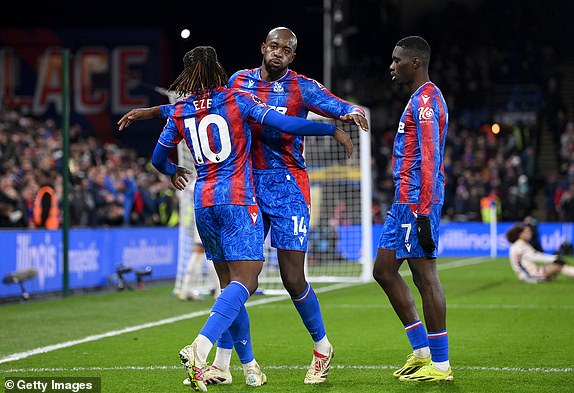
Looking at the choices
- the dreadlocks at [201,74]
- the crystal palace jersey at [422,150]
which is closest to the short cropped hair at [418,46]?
the crystal palace jersey at [422,150]

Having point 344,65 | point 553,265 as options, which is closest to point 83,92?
point 344,65

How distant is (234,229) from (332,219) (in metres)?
14.6

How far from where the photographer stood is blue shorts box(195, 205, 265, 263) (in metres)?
6.47

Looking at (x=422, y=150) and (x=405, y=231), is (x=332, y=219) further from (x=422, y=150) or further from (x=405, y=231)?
(x=422, y=150)

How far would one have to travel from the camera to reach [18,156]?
22625 mm

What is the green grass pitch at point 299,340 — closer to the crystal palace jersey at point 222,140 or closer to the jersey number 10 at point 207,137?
the crystal palace jersey at point 222,140

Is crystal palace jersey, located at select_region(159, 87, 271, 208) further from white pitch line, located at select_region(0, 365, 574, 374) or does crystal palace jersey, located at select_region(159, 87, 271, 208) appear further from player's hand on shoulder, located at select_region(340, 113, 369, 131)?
white pitch line, located at select_region(0, 365, 574, 374)

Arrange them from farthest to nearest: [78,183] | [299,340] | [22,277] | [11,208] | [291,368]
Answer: [78,183] < [11,208] < [22,277] < [299,340] < [291,368]

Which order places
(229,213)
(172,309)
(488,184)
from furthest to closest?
(488,184) → (172,309) → (229,213)

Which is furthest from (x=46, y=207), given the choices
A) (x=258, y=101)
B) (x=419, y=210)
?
(x=419, y=210)

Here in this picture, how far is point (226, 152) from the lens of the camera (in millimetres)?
6527

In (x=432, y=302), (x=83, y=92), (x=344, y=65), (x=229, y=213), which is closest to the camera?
(x=229, y=213)

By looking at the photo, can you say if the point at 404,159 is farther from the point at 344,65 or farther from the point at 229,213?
the point at 344,65

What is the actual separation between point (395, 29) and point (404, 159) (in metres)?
31.9
